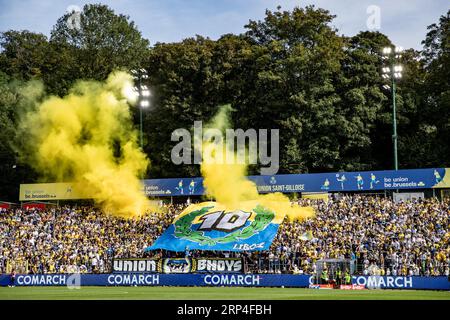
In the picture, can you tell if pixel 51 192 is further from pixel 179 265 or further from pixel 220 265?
pixel 220 265

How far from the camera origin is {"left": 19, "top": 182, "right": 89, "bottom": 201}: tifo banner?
59.6 meters

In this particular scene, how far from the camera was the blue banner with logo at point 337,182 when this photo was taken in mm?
48094

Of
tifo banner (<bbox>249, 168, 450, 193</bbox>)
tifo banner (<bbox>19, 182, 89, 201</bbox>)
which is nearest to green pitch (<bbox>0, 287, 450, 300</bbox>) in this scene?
tifo banner (<bbox>249, 168, 450, 193</bbox>)

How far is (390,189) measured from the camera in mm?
49656

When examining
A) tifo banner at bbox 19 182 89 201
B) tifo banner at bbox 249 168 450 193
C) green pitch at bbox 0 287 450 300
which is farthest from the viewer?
tifo banner at bbox 19 182 89 201

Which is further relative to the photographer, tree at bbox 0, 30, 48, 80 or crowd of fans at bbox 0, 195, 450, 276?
tree at bbox 0, 30, 48, 80

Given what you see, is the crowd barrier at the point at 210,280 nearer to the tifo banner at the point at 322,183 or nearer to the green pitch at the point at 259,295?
the green pitch at the point at 259,295

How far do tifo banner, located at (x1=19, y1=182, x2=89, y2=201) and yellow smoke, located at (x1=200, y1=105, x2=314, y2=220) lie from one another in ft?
40.7

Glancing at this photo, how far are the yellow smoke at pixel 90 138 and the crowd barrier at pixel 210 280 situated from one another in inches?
548

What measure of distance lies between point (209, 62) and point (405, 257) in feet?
104

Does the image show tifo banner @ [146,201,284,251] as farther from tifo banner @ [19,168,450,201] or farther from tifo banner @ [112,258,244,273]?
tifo banner @ [19,168,450,201]

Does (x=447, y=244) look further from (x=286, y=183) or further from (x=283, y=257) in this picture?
(x=286, y=183)

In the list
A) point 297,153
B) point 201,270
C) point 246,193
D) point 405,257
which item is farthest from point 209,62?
point 405,257

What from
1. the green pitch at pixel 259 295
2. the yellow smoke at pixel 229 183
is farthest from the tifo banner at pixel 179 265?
the green pitch at pixel 259 295
